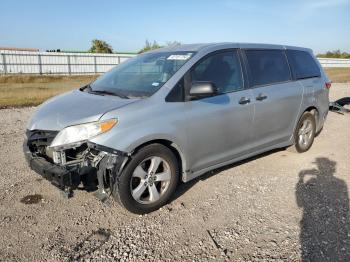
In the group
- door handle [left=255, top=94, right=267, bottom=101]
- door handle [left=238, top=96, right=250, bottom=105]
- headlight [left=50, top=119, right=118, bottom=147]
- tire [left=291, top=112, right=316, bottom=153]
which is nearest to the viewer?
headlight [left=50, top=119, right=118, bottom=147]

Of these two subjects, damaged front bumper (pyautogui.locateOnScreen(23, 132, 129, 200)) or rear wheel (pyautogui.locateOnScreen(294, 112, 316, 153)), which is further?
rear wheel (pyautogui.locateOnScreen(294, 112, 316, 153))

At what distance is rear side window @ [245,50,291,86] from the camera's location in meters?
5.07

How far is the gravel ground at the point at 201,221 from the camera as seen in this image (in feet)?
10.6

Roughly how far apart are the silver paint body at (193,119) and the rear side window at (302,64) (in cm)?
52

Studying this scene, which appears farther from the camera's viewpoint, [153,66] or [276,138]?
[276,138]

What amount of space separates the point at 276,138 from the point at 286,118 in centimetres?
37

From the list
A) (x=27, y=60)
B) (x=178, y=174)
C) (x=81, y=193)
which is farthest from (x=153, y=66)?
(x=27, y=60)

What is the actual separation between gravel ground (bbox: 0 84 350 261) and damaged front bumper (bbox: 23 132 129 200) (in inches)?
17.2

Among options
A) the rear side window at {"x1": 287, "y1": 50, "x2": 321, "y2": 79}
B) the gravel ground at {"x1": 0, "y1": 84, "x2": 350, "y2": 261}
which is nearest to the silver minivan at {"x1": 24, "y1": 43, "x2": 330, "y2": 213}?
→ the gravel ground at {"x1": 0, "y1": 84, "x2": 350, "y2": 261}

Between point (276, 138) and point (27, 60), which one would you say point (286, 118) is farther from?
point (27, 60)

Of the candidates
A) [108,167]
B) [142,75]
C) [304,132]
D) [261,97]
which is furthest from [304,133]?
[108,167]

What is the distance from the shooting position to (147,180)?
3.90 m

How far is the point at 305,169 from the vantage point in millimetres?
5531

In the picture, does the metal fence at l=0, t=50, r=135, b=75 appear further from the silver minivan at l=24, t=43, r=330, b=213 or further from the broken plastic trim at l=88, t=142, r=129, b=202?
the broken plastic trim at l=88, t=142, r=129, b=202
